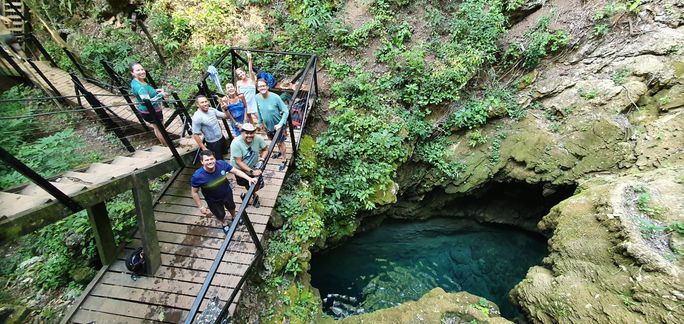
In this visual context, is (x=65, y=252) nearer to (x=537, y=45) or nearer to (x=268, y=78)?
(x=268, y=78)

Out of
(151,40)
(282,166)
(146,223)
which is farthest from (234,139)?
(151,40)

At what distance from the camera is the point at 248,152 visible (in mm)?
5746

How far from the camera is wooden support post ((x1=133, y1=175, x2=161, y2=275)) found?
16.4ft

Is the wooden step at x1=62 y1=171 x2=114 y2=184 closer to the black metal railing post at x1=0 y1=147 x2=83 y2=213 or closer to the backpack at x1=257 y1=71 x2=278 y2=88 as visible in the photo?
the black metal railing post at x1=0 y1=147 x2=83 y2=213

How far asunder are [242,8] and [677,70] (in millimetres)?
11759

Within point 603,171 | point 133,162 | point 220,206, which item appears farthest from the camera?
point 603,171

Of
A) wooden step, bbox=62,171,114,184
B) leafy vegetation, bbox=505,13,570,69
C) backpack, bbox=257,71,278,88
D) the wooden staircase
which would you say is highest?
the wooden staircase

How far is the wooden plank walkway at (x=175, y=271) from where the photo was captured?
471cm

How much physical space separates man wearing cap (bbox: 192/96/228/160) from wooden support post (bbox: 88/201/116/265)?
1.70 meters

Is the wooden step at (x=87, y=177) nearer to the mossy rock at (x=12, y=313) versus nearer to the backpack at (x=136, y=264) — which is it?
the backpack at (x=136, y=264)

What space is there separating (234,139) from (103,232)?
2376mm

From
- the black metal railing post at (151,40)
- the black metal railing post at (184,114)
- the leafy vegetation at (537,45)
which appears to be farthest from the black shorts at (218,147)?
the leafy vegetation at (537,45)

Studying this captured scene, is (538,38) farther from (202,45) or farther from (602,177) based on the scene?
(202,45)

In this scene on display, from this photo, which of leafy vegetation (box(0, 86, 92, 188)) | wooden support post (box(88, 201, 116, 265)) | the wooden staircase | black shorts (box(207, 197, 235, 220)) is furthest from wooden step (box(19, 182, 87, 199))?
the wooden staircase
